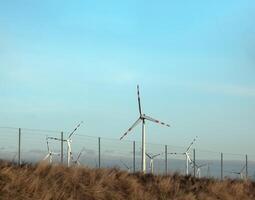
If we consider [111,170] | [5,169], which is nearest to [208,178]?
[111,170]

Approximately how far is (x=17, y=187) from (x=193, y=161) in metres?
29.8

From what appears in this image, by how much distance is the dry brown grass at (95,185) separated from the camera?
1753 cm

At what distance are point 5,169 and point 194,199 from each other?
934 centimetres

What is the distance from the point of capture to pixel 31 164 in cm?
2050

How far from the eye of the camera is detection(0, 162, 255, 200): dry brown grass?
17.5 m

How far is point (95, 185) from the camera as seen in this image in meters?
20.5

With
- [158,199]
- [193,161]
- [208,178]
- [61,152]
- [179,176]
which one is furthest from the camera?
[193,161]

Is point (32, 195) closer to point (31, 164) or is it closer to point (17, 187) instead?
point (17, 187)

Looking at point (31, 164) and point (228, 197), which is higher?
point (31, 164)

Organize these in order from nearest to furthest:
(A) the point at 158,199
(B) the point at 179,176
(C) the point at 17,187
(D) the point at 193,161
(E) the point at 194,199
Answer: (C) the point at 17,187 → (A) the point at 158,199 → (E) the point at 194,199 → (B) the point at 179,176 → (D) the point at 193,161

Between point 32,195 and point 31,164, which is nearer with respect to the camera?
point 32,195

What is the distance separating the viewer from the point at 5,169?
17953 mm

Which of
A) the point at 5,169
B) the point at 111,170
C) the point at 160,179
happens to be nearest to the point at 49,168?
the point at 5,169

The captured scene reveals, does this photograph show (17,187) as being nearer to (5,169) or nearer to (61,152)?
(5,169)
